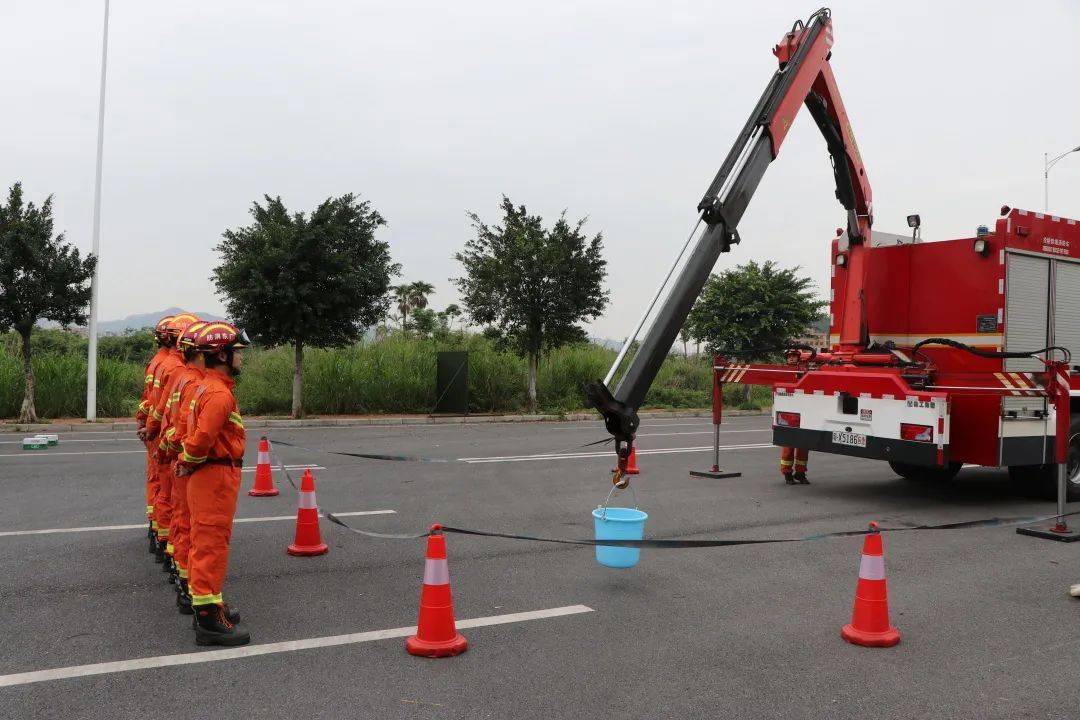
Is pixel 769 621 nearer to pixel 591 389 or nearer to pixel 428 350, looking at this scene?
pixel 591 389

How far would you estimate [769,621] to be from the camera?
5488 mm

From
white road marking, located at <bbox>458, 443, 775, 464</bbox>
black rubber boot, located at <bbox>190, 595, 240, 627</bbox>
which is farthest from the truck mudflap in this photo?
black rubber boot, located at <bbox>190, 595, 240, 627</bbox>

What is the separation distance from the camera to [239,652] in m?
4.81

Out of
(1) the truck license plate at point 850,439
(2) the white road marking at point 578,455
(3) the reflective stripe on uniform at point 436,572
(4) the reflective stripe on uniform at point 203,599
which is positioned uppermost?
(1) the truck license plate at point 850,439

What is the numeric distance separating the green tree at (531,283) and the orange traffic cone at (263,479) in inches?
549

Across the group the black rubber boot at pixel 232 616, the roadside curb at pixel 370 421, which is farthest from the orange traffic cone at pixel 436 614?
the roadside curb at pixel 370 421

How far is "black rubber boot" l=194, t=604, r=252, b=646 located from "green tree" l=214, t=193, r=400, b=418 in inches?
625

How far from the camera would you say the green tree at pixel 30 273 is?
18.1 m

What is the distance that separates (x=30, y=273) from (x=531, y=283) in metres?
11.6

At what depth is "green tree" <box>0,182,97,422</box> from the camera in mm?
18141

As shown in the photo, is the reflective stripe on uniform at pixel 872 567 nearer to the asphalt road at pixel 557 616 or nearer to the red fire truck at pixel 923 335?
the asphalt road at pixel 557 616

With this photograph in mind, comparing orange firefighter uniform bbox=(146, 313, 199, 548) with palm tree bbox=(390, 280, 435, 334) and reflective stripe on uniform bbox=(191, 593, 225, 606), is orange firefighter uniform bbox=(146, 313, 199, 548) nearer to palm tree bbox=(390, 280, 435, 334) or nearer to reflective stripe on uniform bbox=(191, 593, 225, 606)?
reflective stripe on uniform bbox=(191, 593, 225, 606)

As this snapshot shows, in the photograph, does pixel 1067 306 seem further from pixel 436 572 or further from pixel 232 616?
pixel 232 616

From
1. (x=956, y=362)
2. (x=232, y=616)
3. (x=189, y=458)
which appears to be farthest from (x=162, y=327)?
(x=956, y=362)
